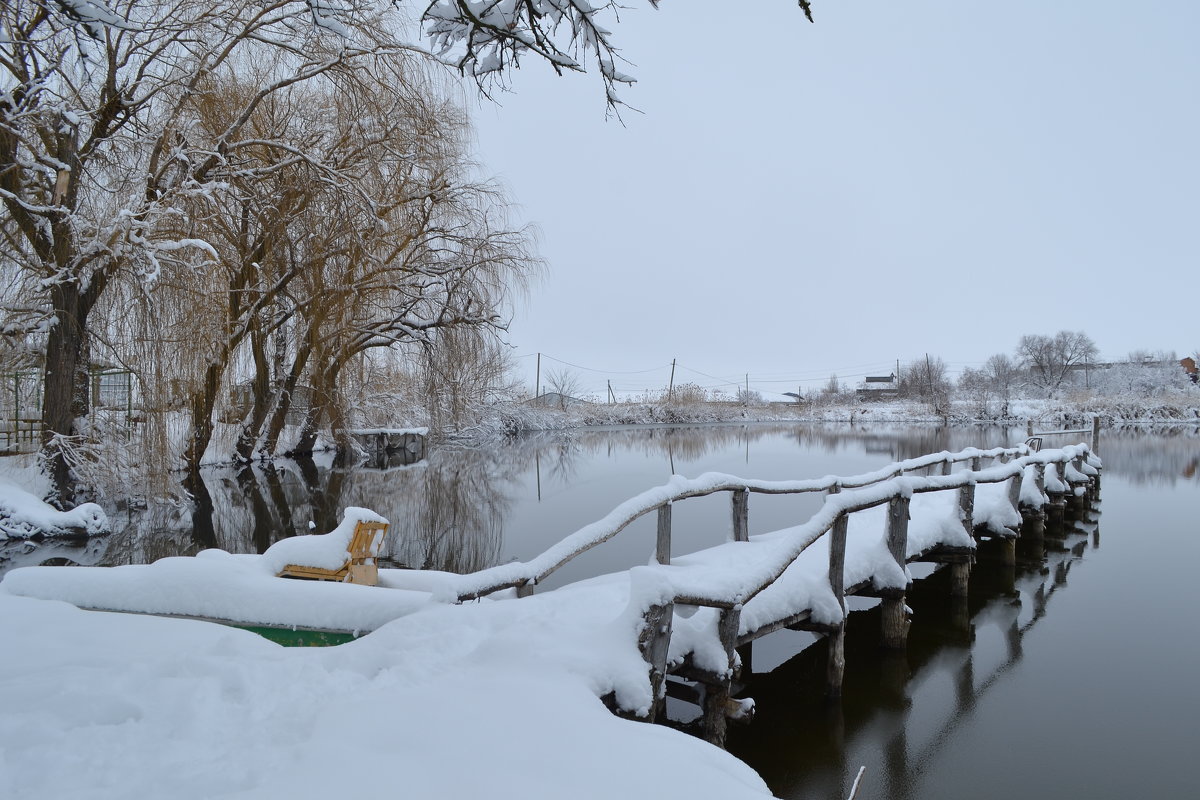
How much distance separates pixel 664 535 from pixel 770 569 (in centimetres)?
145

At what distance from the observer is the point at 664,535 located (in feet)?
18.7

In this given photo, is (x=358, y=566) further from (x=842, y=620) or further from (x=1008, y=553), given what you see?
(x=1008, y=553)

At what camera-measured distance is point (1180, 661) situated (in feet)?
22.0

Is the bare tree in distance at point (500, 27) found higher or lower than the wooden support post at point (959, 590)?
higher

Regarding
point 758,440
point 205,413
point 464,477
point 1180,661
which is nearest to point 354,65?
point 205,413

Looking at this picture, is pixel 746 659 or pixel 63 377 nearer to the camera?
pixel 746 659

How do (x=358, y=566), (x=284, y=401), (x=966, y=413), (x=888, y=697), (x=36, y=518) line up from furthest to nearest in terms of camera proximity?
(x=966, y=413) → (x=284, y=401) → (x=36, y=518) → (x=888, y=697) → (x=358, y=566)

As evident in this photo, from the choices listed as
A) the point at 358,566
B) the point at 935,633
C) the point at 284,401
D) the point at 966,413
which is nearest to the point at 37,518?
the point at 358,566

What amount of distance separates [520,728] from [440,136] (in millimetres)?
13826

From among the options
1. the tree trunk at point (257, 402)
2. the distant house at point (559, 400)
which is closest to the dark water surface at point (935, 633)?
the tree trunk at point (257, 402)

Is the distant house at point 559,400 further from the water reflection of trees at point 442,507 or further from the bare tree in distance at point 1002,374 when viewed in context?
the bare tree in distance at point 1002,374

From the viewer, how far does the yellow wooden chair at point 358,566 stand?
4.73 metres

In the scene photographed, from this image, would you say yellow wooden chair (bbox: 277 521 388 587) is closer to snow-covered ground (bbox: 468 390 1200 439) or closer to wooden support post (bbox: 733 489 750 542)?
wooden support post (bbox: 733 489 750 542)

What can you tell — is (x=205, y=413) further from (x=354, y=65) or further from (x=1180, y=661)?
(x=1180, y=661)
